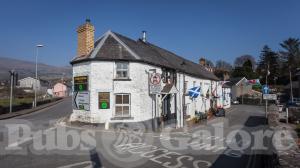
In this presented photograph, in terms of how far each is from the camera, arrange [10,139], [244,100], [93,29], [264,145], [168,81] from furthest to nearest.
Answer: [244,100] < [168,81] < [93,29] < [264,145] < [10,139]

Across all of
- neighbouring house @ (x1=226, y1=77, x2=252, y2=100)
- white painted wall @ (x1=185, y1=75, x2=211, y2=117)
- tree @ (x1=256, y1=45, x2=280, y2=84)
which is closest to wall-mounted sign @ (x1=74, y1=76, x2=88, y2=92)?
white painted wall @ (x1=185, y1=75, x2=211, y2=117)

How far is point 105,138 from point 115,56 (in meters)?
6.75

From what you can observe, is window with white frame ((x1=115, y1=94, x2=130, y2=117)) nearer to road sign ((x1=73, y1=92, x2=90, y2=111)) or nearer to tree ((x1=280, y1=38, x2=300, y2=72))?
road sign ((x1=73, y1=92, x2=90, y2=111))

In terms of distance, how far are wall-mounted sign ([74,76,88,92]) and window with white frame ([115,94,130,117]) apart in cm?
237

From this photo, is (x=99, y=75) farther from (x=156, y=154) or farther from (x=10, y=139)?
(x=156, y=154)

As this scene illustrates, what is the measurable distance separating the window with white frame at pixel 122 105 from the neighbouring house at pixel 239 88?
5861cm

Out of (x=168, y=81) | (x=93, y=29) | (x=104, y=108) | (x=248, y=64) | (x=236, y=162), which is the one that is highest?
(x=248, y=64)

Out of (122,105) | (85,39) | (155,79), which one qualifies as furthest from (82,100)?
(155,79)

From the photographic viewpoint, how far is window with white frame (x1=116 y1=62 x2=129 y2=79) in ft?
71.9

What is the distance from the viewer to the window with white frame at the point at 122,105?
21.6 m

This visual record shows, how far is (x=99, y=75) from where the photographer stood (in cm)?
2144

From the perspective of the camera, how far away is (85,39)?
22.8 metres

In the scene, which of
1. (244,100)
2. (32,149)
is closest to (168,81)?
(32,149)

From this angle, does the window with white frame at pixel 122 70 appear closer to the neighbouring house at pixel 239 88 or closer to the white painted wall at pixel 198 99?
the white painted wall at pixel 198 99
